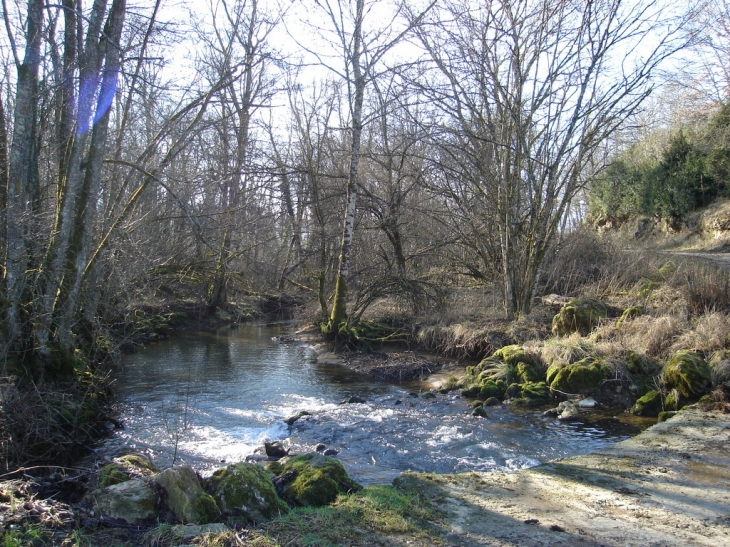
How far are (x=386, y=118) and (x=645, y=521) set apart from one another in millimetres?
16393

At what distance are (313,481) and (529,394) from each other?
19.6 feet

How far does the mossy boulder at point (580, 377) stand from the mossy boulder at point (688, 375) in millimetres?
1102

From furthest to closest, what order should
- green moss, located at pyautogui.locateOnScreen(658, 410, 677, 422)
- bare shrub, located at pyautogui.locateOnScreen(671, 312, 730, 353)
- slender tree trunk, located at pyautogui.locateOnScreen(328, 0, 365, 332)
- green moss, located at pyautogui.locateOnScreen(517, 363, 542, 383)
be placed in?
1. slender tree trunk, located at pyautogui.locateOnScreen(328, 0, 365, 332)
2. green moss, located at pyautogui.locateOnScreen(517, 363, 542, 383)
3. bare shrub, located at pyautogui.locateOnScreen(671, 312, 730, 353)
4. green moss, located at pyautogui.locateOnScreen(658, 410, 677, 422)

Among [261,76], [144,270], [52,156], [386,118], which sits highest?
[261,76]

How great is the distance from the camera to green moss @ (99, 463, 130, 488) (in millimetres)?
4894

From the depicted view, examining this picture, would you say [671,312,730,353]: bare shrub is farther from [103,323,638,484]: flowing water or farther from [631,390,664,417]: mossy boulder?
[103,323,638,484]: flowing water

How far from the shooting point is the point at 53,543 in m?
3.60

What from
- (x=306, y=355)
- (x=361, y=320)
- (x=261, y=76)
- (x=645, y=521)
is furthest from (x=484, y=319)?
(x=261, y=76)

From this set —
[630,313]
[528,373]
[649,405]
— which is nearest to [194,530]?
[649,405]

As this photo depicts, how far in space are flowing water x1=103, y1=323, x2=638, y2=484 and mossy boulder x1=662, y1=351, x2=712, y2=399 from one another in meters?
1.26

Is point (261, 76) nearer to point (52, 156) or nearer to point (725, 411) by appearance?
point (52, 156)

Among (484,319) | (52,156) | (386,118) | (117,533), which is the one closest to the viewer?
(117,533)

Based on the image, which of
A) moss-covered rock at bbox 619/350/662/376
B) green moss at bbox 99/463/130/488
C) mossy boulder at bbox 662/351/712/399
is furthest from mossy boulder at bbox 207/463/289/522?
moss-covered rock at bbox 619/350/662/376

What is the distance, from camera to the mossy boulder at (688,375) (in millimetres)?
8695
